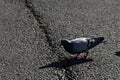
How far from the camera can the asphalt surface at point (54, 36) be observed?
5.11 m

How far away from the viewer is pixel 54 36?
6.26 metres

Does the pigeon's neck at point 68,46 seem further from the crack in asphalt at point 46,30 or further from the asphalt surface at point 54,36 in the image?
the crack in asphalt at point 46,30

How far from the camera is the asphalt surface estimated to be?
5.11 metres

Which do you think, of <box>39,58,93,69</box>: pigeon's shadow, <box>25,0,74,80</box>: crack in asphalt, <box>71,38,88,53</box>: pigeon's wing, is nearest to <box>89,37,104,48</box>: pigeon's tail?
<box>71,38,88,53</box>: pigeon's wing

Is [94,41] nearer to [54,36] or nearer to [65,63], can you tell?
[65,63]

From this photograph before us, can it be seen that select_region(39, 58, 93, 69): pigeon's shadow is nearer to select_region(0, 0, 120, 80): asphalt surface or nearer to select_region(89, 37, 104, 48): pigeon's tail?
select_region(0, 0, 120, 80): asphalt surface

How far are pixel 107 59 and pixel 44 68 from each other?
3.50 feet

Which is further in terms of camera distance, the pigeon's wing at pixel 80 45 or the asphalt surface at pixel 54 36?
the pigeon's wing at pixel 80 45

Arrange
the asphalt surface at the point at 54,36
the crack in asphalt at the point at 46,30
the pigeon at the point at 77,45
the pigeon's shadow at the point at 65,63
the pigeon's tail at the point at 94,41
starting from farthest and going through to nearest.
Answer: the pigeon's tail at the point at 94,41 → the pigeon at the point at 77,45 → the pigeon's shadow at the point at 65,63 → the asphalt surface at the point at 54,36 → the crack in asphalt at the point at 46,30

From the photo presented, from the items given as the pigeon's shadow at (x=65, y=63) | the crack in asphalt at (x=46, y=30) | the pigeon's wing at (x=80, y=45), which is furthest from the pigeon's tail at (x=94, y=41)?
the crack in asphalt at (x=46, y=30)

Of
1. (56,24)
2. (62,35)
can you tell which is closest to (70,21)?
(56,24)

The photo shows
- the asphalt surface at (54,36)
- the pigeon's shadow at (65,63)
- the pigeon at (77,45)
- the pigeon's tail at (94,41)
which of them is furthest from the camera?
the pigeon's tail at (94,41)

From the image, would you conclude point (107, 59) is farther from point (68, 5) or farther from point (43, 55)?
point (68, 5)

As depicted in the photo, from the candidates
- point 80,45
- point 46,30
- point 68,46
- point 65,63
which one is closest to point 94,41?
point 80,45
